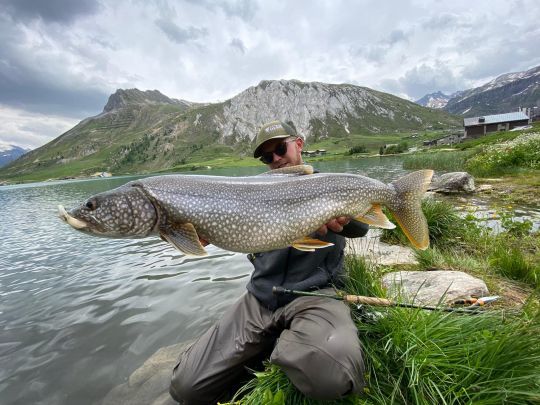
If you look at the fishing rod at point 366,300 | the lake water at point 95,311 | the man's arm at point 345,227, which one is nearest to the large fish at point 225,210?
the man's arm at point 345,227

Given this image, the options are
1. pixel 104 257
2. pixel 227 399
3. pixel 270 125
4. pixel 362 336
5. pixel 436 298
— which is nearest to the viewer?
pixel 362 336

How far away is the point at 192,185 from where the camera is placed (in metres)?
3.98

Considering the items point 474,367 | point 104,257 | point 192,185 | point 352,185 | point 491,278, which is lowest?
point 104,257

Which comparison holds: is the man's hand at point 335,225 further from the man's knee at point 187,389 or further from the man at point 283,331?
the man's knee at point 187,389

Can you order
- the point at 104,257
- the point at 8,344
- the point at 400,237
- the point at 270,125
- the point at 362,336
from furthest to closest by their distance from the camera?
the point at 104,257, the point at 400,237, the point at 8,344, the point at 270,125, the point at 362,336

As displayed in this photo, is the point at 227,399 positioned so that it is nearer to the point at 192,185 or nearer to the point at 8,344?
the point at 192,185

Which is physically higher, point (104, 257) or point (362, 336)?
point (362, 336)

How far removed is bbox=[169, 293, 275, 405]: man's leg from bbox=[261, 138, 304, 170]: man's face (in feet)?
7.92

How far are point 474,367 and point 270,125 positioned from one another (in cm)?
424

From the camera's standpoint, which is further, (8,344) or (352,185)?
(8,344)

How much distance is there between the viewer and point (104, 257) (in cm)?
1383

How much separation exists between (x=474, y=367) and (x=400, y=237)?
6.93 meters

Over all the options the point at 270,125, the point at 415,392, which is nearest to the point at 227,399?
the point at 415,392

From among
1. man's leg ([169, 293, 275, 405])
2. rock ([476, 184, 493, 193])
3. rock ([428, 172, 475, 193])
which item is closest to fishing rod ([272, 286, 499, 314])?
man's leg ([169, 293, 275, 405])
